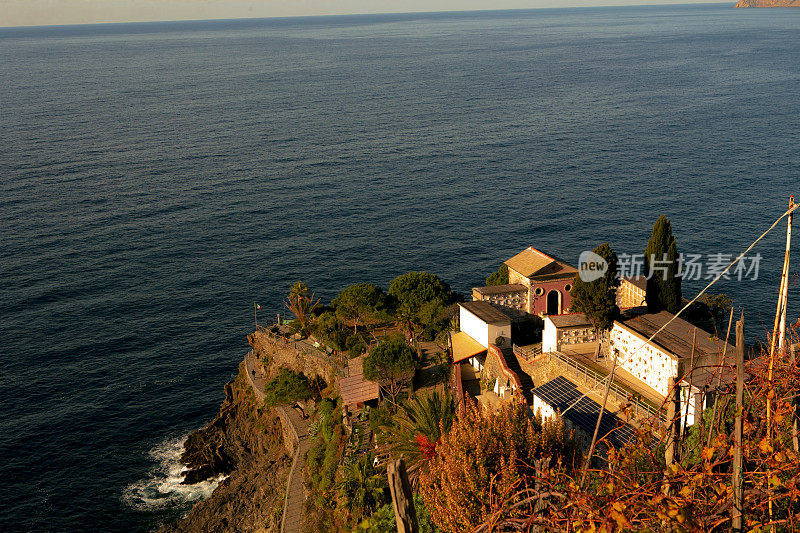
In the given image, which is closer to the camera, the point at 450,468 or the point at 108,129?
the point at 450,468

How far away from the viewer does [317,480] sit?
3894 centimetres

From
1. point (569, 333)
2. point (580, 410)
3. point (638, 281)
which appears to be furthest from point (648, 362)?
point (638, 281)

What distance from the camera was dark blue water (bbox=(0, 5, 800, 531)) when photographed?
5531 cm

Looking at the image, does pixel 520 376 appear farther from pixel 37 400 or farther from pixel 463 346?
pixel 37 400

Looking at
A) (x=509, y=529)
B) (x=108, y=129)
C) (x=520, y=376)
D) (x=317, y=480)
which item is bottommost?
(x=317, y=480)

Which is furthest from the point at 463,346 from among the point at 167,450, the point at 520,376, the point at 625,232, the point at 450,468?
the point at 625,232

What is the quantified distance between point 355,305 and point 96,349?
30110mm

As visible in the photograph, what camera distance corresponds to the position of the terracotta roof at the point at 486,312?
42.2 metres

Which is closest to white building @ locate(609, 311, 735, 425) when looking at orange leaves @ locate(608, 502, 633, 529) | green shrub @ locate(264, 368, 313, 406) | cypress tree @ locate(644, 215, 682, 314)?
cypress tree @ locate(644, 215, 682, 314)

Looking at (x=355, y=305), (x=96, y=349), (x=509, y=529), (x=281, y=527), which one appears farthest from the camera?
(x=96, y=349)

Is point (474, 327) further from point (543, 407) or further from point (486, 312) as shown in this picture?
point (543, 407)

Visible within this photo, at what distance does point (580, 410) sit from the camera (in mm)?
31266

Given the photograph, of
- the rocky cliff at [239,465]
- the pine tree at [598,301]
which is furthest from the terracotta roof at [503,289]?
the rocky cliff at [239,465]

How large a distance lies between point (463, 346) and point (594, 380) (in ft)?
36.7
